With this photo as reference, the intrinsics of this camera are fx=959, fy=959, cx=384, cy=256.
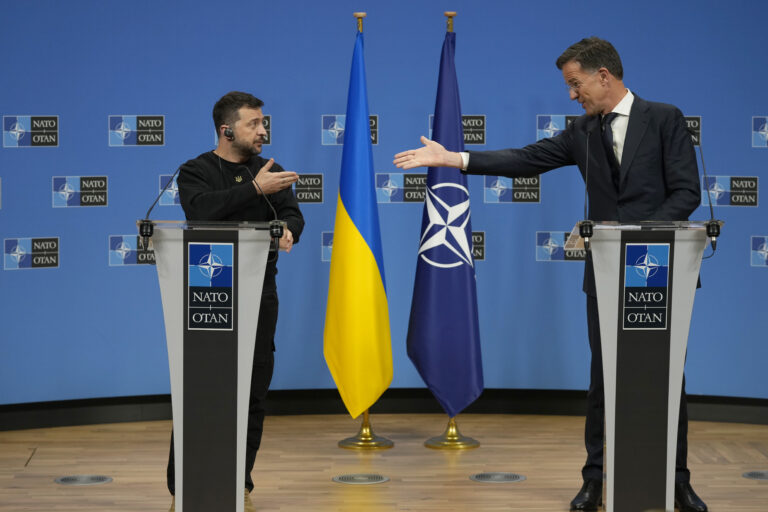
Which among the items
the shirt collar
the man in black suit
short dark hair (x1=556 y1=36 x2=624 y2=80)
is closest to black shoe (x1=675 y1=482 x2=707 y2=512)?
the man in black suit

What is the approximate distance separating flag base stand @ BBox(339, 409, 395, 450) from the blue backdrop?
890mm

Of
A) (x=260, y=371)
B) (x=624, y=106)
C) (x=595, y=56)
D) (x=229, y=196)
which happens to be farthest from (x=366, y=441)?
(x=595, y=56)

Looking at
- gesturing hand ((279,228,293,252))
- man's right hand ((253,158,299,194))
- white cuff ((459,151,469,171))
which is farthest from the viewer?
white cuff ((459,151,469,171))

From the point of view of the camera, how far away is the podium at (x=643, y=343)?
3.15 m

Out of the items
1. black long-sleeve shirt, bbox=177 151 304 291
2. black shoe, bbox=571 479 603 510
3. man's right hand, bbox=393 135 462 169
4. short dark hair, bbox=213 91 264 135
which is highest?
short dark hair, bbox=213 91 264 135

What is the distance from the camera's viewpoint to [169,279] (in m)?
3.11

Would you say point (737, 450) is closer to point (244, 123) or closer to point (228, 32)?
point (244, 123)

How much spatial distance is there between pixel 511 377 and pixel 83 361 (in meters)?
2.67

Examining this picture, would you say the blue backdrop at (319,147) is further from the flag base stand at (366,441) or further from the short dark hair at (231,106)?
the short dark hair at (231,106)

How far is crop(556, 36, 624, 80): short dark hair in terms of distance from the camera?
367 cm

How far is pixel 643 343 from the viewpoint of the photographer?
321 centimetres

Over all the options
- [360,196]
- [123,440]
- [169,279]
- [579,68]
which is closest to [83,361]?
[123,440]

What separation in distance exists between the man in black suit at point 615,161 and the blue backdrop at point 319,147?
223 cm

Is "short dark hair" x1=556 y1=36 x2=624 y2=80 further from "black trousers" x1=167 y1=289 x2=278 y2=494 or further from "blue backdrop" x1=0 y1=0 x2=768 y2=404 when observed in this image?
"blue backdrop" x1=0 y1=0 x2=768 y2=404
